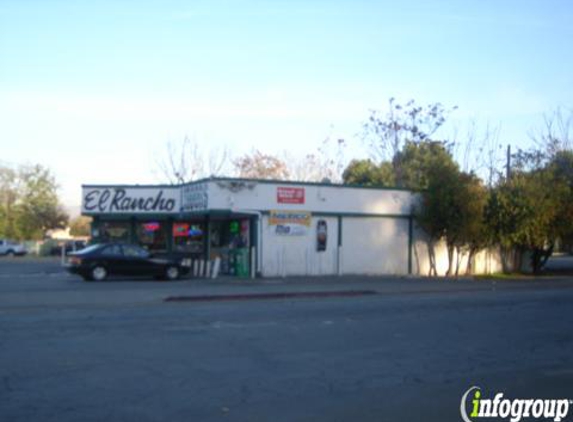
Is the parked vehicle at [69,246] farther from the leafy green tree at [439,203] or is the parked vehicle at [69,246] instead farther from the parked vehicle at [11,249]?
the leafy green tree at [439,203]

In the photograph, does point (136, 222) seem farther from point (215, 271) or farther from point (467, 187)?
point (467, 187)

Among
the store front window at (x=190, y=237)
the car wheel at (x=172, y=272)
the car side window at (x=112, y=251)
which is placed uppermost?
the store front window at (x=190, y=237)

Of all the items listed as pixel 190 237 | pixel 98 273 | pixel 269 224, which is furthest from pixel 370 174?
pixel 98 273

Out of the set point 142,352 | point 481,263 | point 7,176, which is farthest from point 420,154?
point 7,176

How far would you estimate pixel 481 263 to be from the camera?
128 ft

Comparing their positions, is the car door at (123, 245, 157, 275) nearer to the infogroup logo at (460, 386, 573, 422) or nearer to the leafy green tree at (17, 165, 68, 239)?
the infogroup logo at (460, 386, 573, 422)

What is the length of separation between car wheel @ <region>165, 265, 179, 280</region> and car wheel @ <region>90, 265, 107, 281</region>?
2527 mm

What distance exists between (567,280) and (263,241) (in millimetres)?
13986

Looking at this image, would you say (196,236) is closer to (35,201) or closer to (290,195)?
(290,195)

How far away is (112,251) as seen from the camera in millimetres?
29016

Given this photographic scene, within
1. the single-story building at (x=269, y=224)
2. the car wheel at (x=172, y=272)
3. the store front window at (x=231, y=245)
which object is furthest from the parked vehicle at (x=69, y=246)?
the car wheel at (x=172, y=272)

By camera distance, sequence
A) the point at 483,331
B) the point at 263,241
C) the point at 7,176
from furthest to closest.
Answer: the point at 7,176 < the point at 263,241 < the point at 483,331

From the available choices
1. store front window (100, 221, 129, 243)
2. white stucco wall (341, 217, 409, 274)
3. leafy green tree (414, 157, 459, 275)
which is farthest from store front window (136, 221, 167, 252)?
leafy green tree (414, 157, 459, 275)

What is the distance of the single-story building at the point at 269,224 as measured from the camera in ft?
104
